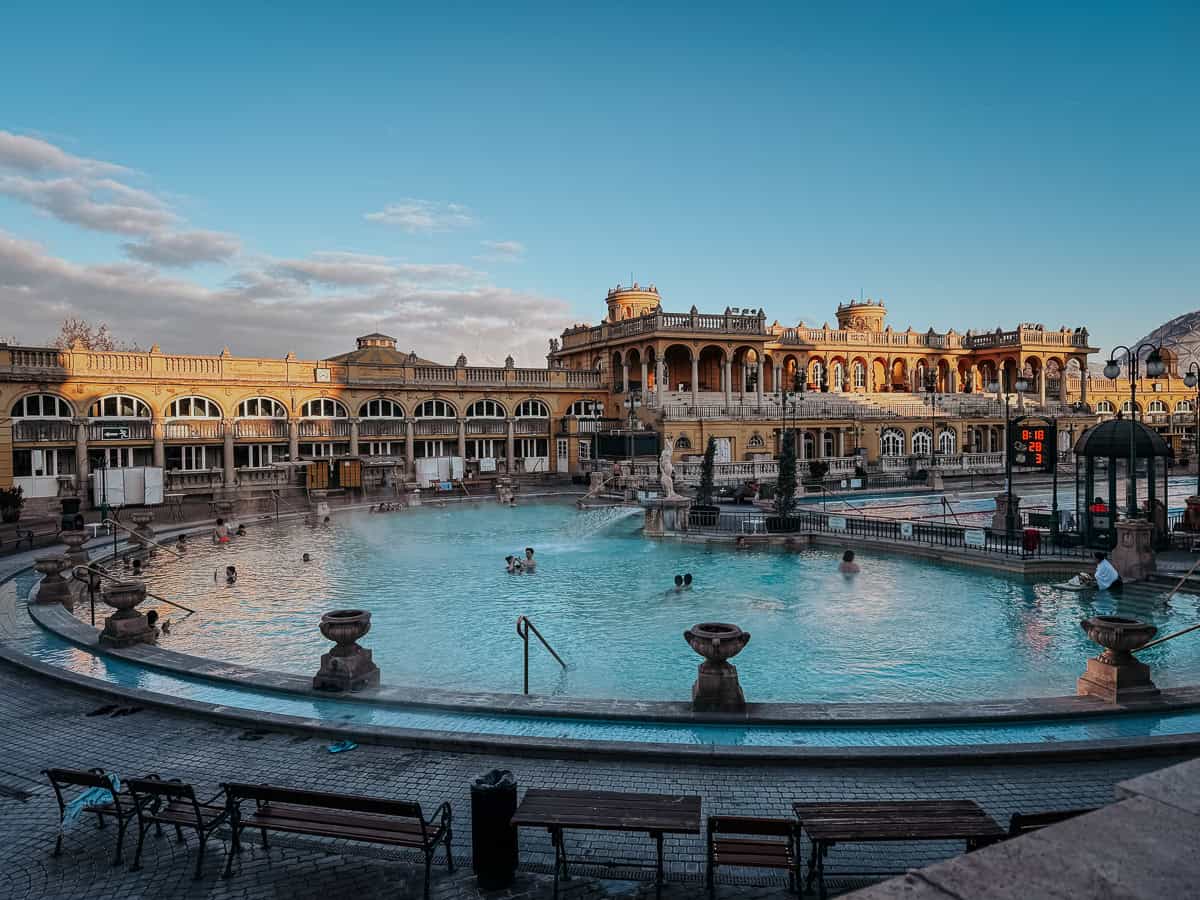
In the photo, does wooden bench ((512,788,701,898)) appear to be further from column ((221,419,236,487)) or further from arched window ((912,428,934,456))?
arched window ((912,428,934,456))

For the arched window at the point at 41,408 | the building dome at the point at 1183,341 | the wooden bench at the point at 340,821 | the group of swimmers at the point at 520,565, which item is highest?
the building dome at the point at 1183,341

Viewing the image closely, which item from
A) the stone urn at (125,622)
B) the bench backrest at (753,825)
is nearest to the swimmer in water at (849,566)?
the bench backrest at (753,825)

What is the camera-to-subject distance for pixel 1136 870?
268cm

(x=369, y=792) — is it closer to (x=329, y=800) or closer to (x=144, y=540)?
(x=329, y=800)

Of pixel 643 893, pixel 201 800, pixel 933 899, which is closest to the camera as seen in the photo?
pixel 933 899

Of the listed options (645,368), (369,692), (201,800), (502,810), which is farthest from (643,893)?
(645,368)

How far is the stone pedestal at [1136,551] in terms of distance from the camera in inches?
758

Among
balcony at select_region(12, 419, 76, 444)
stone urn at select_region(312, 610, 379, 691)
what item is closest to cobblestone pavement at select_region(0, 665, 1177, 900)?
stone urn at select_region(312, 610, 379, 691)

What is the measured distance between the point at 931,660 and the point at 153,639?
580 inches

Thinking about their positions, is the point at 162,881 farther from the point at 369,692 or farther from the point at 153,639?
the point at 153,639

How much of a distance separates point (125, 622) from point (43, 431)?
30.7 metres

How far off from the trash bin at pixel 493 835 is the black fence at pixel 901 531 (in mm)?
19411

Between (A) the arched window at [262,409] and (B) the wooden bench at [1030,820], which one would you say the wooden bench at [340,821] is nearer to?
(B) the wooden bench at [1030,820]

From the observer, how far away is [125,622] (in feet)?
46.9
